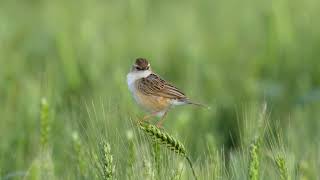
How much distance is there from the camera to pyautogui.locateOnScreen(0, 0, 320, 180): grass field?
4.32m

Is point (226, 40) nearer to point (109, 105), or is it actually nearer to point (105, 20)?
point (105, 20)

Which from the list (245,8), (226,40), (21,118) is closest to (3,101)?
(21,118)

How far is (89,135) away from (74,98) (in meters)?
2.59

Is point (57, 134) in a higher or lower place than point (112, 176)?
lower

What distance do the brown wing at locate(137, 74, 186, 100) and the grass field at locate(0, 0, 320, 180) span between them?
189 millimetres

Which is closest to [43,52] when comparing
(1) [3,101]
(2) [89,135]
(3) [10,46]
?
(3) [10,46]

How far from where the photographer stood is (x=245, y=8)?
1036 centimetres

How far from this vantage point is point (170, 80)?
8.31 meters

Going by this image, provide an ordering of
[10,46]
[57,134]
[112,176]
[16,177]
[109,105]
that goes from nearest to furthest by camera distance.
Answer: [112,176], [109,105], [16,177], [57,134], [10,46]

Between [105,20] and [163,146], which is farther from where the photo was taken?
[105,20]

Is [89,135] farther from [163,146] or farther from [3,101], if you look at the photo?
[3,101]

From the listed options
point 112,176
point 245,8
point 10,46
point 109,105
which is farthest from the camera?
point 245,8

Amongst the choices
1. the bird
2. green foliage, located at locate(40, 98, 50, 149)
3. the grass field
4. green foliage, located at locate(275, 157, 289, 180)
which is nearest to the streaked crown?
the bird

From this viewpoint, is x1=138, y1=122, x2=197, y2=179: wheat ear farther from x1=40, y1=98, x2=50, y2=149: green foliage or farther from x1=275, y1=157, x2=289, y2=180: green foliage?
x1=40, y1=98, x2=50, y2=149: green foliage
